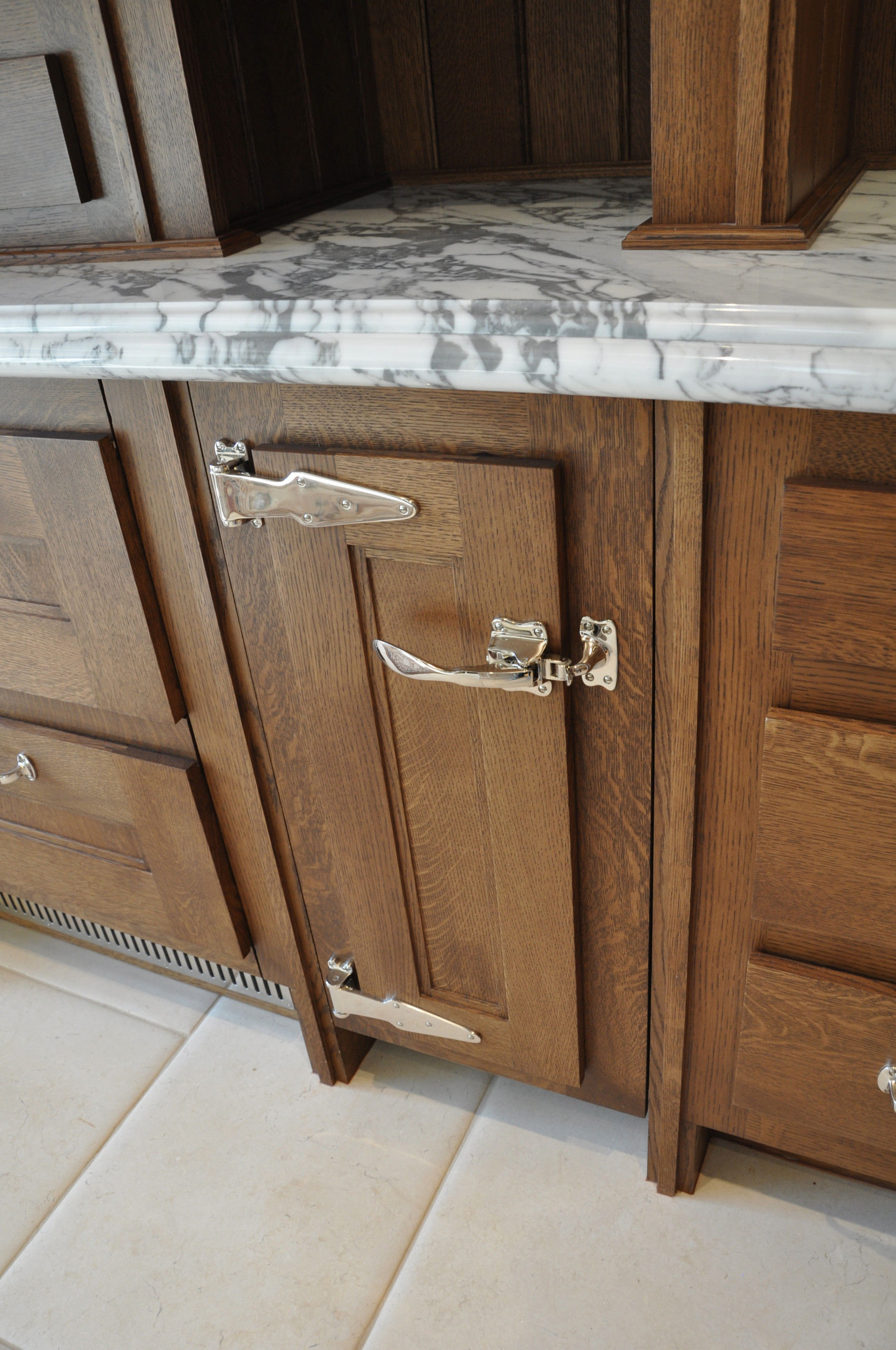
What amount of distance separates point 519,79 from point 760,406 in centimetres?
59

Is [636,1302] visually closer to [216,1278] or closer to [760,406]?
[216,1278]

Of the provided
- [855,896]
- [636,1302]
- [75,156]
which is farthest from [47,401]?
[636,1302]

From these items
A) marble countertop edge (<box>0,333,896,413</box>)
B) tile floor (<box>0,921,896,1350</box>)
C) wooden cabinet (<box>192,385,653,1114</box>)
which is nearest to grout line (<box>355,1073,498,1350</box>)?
tile floor (<box>0,921,896,1350</box>)

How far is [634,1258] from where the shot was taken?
919 millimetres

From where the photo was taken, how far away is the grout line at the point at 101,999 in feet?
3.99

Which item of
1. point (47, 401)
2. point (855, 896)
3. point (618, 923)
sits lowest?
point (618, 923)

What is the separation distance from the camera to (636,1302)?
888 mm

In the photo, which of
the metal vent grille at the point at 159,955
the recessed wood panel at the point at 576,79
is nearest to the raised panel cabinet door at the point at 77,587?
the metal vent grille at the point at 159,955

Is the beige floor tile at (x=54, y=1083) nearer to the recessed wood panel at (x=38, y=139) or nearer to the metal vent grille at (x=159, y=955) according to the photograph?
the metal vent grille at (x=159, y=955)

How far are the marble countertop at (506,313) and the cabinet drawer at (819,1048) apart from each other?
1.35 feet

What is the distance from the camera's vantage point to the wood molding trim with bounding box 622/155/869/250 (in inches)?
25.5

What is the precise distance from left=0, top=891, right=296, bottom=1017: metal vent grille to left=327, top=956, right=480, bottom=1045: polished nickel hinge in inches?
6.5

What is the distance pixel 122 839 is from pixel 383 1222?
44cm

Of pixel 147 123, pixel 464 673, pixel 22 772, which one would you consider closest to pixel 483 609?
pixel 464 673
